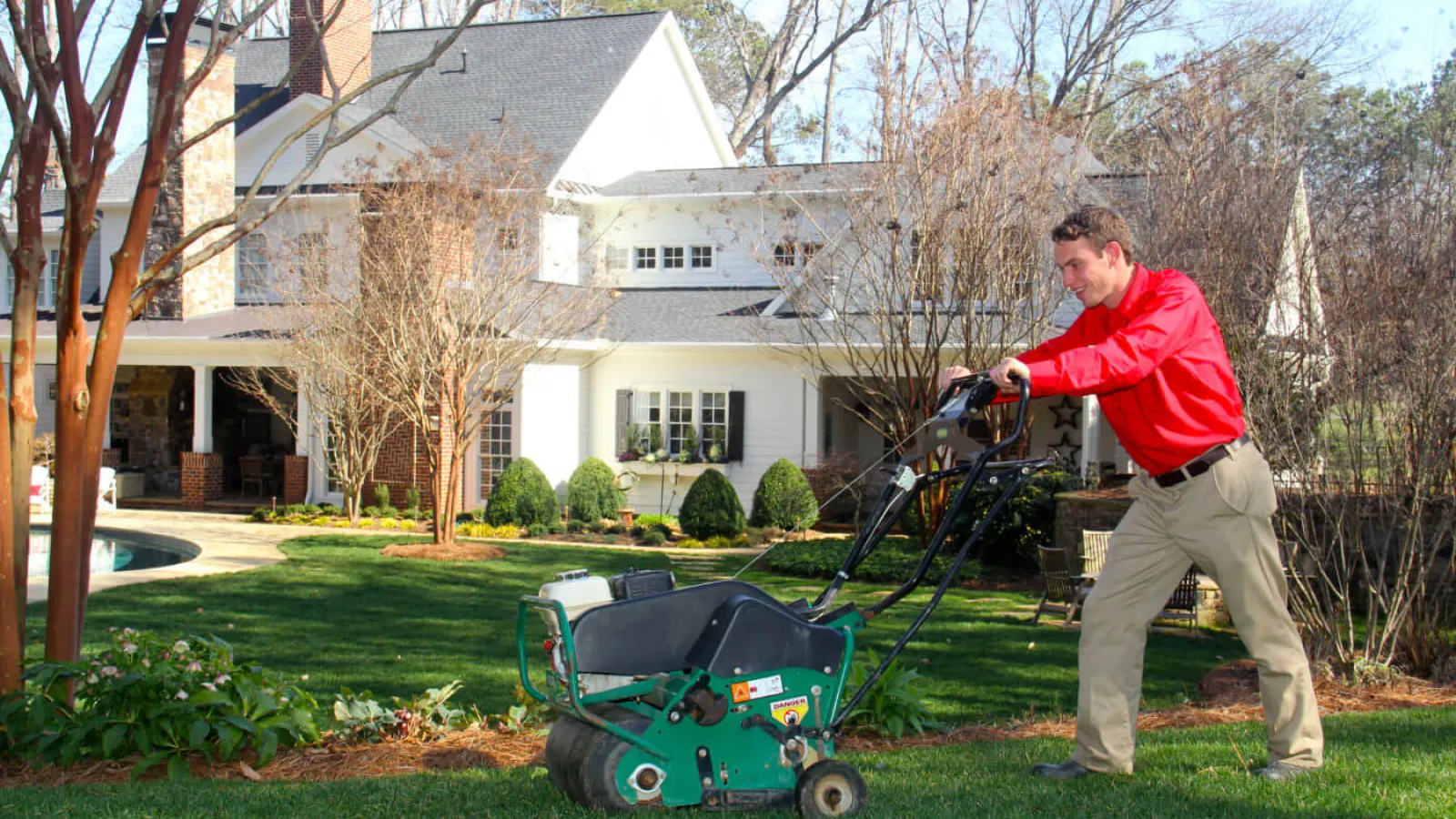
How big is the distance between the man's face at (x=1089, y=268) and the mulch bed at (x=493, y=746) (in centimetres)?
248

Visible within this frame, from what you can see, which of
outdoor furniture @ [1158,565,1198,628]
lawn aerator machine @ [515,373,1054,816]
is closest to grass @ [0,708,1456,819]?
lawn aerator machine @ [515,373,1054,816]

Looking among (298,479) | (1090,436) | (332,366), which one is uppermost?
→ (332,366)

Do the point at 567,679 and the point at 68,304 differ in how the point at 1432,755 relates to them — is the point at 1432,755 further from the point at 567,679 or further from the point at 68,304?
the point at 68,304

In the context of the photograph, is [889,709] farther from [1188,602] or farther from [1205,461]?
[1188,602]

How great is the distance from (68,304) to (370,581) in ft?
25.7

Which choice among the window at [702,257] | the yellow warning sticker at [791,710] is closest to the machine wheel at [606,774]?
the yellow warning sticker at [791,710]

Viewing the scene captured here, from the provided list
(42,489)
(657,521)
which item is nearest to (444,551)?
(657,521)

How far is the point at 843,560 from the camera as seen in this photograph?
14.0 meters

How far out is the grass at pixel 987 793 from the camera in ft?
14.6

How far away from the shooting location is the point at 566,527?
19547mm

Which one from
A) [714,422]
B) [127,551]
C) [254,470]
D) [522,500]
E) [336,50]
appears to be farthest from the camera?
[254,470]

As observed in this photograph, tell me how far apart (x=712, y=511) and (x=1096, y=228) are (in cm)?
1388

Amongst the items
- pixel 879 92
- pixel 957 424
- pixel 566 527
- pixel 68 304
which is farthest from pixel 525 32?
pixel 957 424

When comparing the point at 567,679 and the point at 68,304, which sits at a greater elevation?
the point at 68,304
